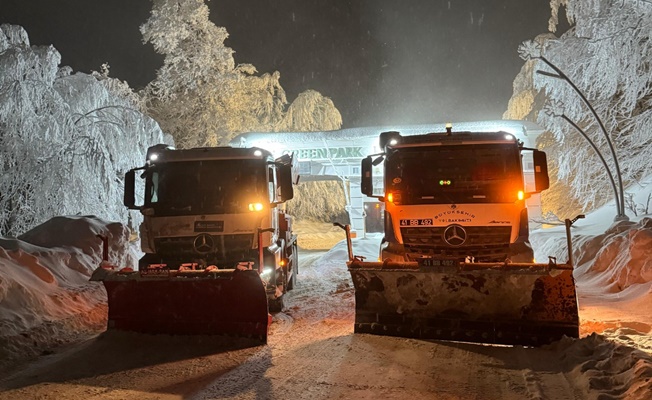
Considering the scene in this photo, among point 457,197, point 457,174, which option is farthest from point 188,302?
point 457,174

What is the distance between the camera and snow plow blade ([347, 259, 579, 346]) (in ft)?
22.1

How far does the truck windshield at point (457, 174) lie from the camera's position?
836cm

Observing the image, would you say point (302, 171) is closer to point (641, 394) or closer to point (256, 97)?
point (256, 97)

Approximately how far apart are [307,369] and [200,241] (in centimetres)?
357

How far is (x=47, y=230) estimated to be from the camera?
12.3m

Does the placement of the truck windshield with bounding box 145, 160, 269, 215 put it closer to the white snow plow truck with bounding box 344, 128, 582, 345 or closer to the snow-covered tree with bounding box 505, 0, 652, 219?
the white snow plow truck with bounding box 344, 128, 582, 345

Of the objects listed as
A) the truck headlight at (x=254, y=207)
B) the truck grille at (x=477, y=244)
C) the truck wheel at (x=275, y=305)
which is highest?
the truck headlight at (x=254, y=207)

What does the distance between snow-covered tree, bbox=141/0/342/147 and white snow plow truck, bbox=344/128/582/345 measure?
83.7ft

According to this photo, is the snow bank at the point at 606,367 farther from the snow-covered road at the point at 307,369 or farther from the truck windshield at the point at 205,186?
the truck windshield at the point at 205,186

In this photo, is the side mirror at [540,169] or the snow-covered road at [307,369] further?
the side mirror at [540,169]

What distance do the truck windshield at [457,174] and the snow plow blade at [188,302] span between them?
281cm

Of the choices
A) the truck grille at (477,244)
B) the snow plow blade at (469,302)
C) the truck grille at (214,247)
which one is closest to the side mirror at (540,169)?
the truck grille at (477,244)

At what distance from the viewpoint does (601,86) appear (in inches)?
629

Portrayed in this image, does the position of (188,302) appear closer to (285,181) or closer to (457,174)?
(285,181)
